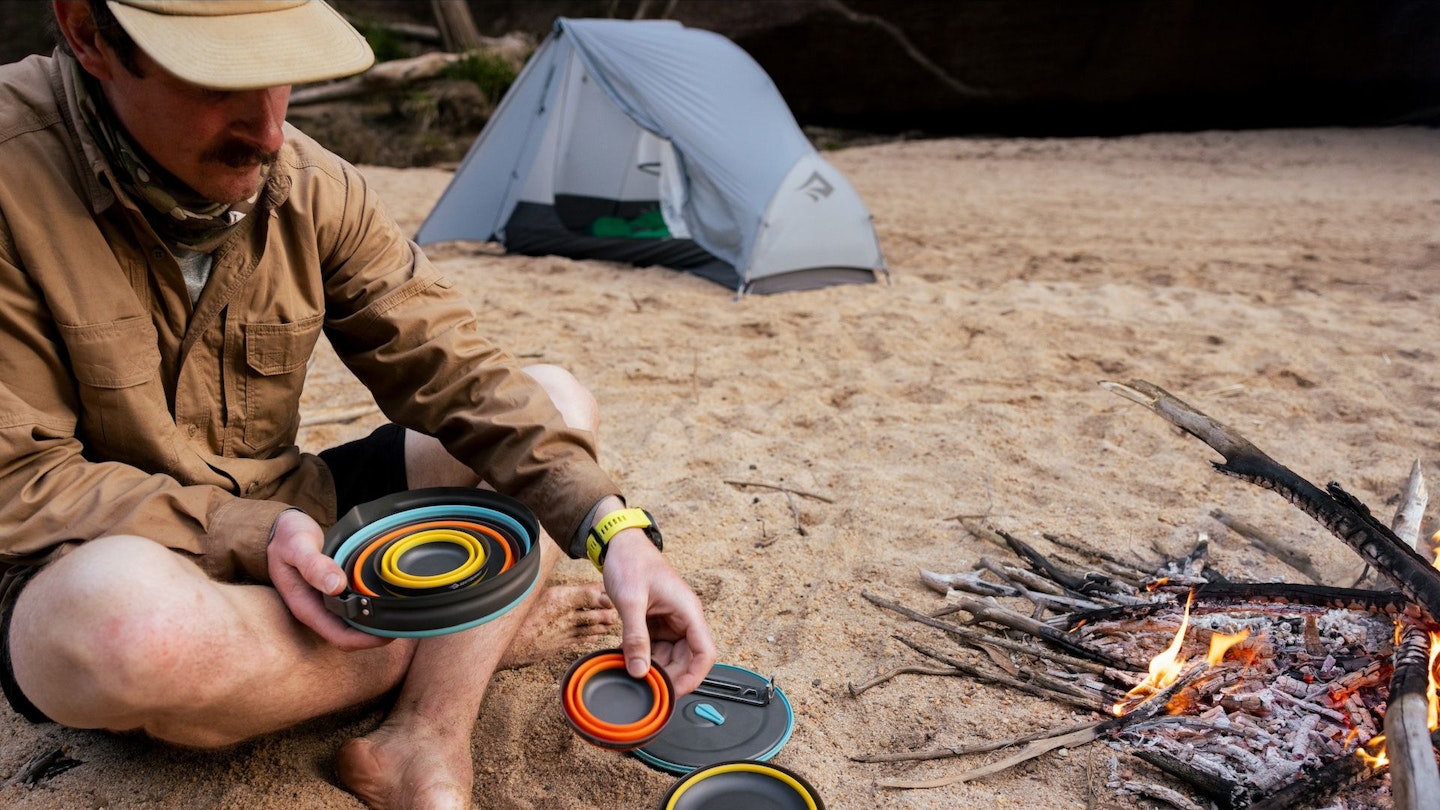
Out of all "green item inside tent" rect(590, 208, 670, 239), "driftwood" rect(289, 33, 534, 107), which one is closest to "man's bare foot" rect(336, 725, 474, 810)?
"green item inside tent" rect(590, 208, 670, 239)

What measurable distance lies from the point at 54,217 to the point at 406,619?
80 cm

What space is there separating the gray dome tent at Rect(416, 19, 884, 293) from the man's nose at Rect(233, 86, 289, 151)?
11.7 ft

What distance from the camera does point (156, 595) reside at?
1.31 m

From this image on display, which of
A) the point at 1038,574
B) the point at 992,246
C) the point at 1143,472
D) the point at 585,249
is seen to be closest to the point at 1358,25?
the point at 992,246

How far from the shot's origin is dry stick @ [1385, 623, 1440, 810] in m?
1.32

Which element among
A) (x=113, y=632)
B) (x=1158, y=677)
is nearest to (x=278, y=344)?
(x=113, y=632)

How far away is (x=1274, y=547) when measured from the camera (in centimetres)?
244

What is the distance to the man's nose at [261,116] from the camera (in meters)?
1.43

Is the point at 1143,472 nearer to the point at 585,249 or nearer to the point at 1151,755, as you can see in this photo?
the point at 1151,755

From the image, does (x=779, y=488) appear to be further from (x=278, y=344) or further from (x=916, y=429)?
(x=278, y=344)

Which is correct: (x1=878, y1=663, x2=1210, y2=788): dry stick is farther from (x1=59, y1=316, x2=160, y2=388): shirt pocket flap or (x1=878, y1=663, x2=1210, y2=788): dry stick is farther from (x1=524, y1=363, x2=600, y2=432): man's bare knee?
(x1=59, y1=316, x2=160, y2=388): shirt pocket flap

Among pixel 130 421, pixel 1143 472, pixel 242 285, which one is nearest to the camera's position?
pixel 130 421

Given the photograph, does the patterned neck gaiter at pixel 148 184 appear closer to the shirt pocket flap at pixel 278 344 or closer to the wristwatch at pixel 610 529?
the shirt pocket flap at pixel 278 344

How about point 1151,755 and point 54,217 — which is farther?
point 1151,755
